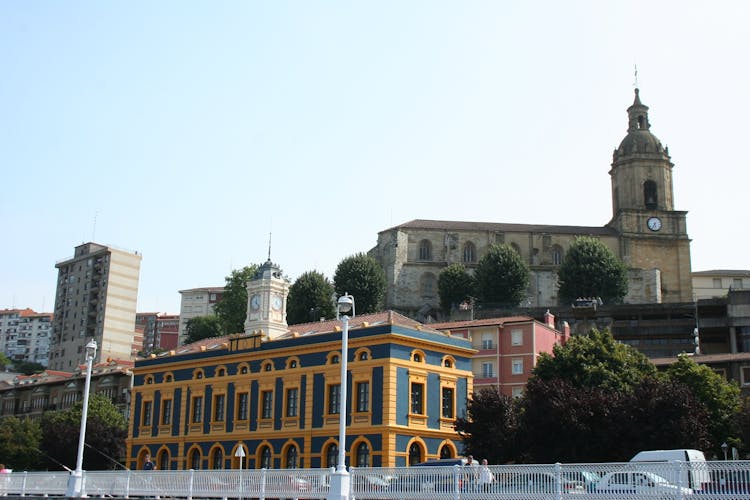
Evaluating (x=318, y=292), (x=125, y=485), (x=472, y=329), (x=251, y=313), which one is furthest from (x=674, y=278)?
(x=125, y=485)

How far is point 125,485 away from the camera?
3008 centimetres

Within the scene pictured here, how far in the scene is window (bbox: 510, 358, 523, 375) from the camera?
6475 centimetres

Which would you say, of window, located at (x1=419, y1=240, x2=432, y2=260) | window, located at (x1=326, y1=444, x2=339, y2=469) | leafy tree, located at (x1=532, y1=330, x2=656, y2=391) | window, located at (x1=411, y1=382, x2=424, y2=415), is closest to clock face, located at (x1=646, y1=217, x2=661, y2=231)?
window, located at (x1=419, y1=240, x2=432, y2=260)

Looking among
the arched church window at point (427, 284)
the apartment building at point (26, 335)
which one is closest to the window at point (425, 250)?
the arched church window at point (427, 284)

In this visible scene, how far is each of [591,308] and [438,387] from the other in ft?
158

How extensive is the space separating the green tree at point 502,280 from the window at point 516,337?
33508 millimetres

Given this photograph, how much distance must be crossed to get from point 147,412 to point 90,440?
8.16 m

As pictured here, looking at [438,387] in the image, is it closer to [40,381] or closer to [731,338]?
[731,338]

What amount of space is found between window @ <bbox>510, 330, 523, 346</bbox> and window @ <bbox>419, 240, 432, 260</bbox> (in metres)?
50.2

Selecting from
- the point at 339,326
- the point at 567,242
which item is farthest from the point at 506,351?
the point at 567,242

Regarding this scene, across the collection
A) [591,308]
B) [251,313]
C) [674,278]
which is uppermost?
[674,278]

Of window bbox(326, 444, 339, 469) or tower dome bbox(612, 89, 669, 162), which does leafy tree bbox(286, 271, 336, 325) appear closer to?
tower dome bbox(612, 89, 669, 162)

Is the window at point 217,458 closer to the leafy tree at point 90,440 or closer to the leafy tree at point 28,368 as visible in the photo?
the leafy tree at point 90,440

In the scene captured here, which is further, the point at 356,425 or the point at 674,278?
the point at 674,278
